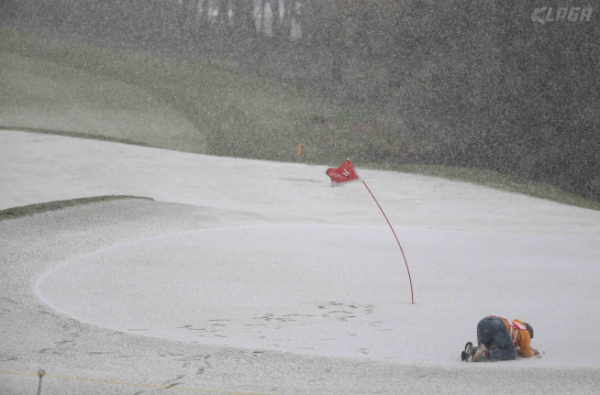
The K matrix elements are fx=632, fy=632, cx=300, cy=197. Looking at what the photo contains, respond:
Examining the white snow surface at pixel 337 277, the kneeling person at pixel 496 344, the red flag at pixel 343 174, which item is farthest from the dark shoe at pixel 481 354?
the red flag at pixel 343 174

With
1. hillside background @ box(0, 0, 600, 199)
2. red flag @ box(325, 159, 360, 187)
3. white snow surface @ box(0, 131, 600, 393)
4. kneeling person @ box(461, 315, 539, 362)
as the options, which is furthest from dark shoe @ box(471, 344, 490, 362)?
hillside background @ box(0, 0, 600, 199)

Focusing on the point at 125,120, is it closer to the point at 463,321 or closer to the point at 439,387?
the point at 463,321

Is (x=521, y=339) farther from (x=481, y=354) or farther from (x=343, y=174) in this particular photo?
(x=343, y=174)

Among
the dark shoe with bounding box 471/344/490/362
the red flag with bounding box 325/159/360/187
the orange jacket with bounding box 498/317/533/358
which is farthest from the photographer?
the red flag with bounding box 325/159/360/187

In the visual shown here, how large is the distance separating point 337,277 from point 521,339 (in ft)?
9.92

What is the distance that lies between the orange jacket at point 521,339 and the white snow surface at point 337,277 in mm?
194

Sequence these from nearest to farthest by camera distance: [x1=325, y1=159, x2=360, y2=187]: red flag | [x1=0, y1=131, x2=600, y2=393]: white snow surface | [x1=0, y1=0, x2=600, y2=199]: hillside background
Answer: [x1=0, y1=131, x2=600, y2=393]: white snow surface < [x1=325, y1=159, x2=360, y2=187]: red flag < [x1=0, y1=0, x2=600, y2=199]: hillside background

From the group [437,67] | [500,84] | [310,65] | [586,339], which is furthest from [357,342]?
[310,65]

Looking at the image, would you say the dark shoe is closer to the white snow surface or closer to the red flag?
the white snow surface

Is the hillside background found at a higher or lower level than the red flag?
higher

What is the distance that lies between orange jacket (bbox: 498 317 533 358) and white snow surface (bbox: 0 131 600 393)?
0.19 metres

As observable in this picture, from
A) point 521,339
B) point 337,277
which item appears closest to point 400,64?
point 337,277

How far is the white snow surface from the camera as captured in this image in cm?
571

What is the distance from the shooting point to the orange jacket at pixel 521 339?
536cm
